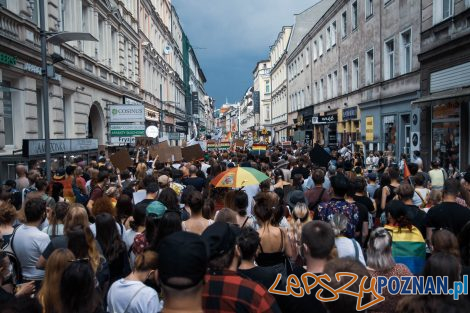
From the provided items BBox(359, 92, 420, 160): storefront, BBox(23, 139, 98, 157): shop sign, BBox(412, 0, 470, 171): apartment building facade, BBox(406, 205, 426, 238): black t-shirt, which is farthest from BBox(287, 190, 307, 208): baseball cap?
BBox(359, 92, 420, 160): storefront

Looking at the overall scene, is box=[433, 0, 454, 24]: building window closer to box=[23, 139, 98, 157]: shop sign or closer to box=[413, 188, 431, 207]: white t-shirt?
box=[413, 188, 431, 207]: white t-shirt

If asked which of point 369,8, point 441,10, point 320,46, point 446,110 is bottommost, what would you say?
point 446,110

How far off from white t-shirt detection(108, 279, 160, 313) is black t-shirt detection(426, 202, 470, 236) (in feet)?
12.2

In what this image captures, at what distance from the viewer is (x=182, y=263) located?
2414mm

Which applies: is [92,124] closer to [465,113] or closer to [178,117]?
[465,113]

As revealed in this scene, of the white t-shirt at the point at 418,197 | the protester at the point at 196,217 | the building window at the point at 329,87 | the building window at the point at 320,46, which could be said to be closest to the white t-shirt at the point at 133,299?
the protester at the point at 196,217

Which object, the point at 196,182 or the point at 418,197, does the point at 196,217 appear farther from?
the point at 196,182

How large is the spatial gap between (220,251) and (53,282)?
1250mm

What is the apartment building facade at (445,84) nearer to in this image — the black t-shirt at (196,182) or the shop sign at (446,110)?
the shop sign at (446,110)

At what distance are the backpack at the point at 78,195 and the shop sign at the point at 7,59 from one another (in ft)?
14.5

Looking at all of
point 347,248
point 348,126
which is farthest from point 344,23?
point 347,248

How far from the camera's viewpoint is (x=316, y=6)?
50.6 m

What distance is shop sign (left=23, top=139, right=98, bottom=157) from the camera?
11.1m

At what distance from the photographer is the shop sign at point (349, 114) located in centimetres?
2719
